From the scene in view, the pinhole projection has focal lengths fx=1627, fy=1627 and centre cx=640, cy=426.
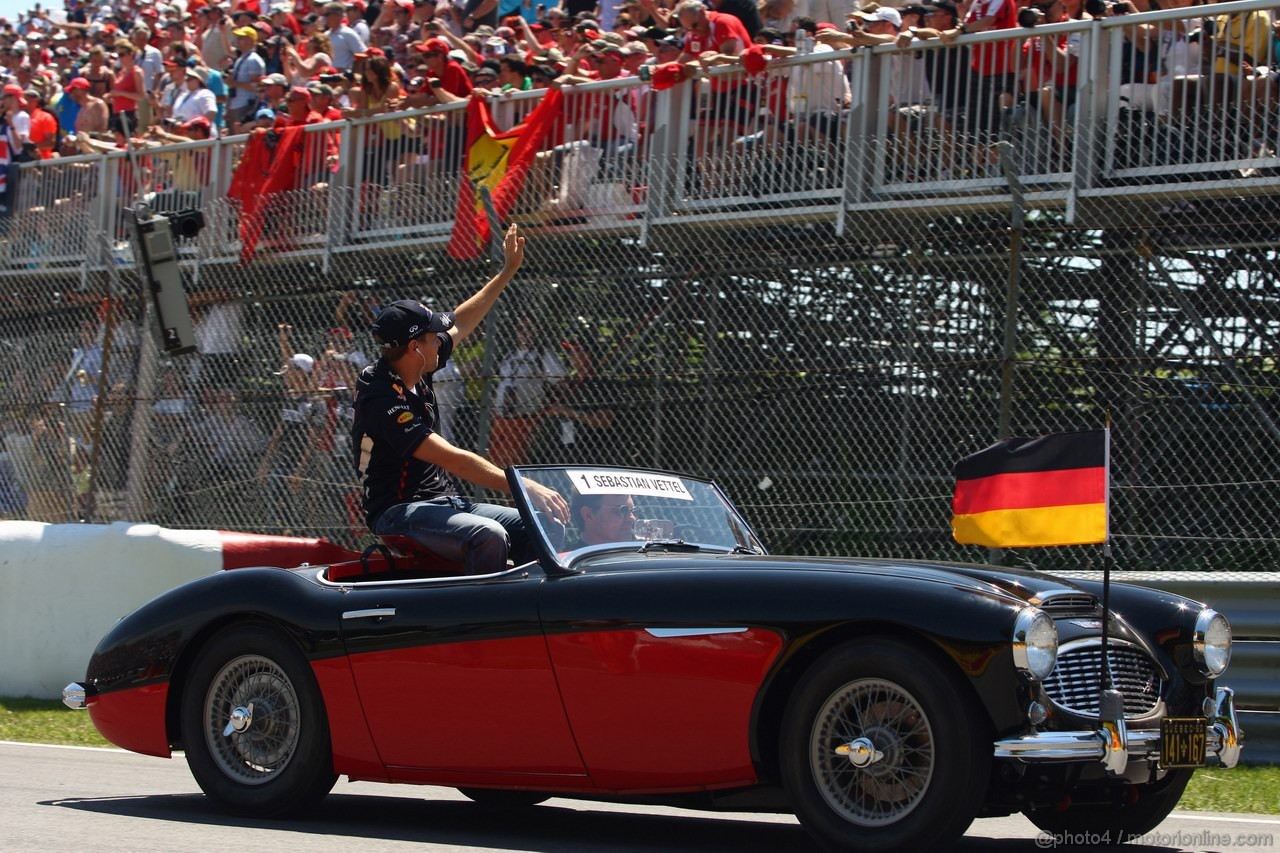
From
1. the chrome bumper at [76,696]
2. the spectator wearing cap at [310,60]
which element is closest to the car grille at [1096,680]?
the chrome bumper at [76,696]

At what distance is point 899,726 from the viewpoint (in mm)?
4770

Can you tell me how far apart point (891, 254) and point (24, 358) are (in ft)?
24.3

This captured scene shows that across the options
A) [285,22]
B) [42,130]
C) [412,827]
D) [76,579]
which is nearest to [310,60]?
[285,22]

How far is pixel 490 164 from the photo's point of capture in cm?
1156

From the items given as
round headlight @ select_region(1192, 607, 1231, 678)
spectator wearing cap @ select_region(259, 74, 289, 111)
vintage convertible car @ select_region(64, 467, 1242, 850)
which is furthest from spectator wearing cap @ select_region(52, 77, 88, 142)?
round headlight @ select_region(1192, 607, 1231, 678)

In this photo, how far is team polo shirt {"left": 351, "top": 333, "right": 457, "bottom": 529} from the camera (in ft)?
20.9

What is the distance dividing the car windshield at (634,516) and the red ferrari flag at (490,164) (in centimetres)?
495

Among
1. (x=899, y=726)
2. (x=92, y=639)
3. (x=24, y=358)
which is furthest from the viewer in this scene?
(x=24, y=358)

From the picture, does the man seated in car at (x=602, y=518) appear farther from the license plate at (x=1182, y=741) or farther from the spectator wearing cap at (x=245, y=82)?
the spectator wearing cap at (x=245, y=82)

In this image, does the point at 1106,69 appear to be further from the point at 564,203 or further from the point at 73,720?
the point at 73,720

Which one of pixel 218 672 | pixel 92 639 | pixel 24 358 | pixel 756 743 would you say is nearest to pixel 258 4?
pixel 24 358

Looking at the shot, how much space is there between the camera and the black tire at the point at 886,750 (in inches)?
181

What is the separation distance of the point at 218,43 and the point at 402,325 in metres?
12.6

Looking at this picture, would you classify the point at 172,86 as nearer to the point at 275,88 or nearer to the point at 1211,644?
the point at 275,88
